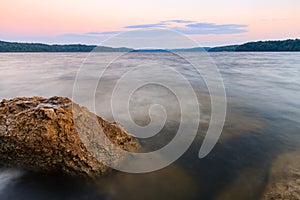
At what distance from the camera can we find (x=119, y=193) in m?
4.01

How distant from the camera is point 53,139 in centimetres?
399

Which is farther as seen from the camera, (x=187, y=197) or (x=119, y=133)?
(x=119, y=133)

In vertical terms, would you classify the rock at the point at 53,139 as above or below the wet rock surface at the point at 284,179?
above

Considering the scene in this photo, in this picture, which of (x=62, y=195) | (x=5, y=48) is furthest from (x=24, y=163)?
(x=5, y=48)

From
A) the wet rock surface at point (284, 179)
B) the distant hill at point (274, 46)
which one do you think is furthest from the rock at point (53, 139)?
the distant hill at point (274, 46)

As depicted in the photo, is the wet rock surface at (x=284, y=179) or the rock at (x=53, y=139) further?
the rock at (x=53, y=139)

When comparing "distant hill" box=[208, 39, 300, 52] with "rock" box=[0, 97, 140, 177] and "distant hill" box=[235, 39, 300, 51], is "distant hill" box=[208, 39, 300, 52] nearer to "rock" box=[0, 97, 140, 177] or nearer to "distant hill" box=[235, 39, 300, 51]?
"distant hill" box=[235, 39, 300, 51]

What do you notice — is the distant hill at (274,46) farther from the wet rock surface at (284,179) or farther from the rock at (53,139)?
the rock at (53,139)

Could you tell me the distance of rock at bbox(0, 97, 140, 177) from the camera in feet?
13.1

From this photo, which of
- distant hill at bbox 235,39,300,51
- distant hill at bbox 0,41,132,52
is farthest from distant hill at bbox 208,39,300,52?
distant hill at bbox 0,41,132,52

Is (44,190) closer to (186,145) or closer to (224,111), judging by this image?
(186,145)

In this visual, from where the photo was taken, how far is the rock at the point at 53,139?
3992 millimetres

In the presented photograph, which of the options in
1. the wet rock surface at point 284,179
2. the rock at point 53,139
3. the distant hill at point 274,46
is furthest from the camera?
the distant hill at point 274,46

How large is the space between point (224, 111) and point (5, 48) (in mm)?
112747
